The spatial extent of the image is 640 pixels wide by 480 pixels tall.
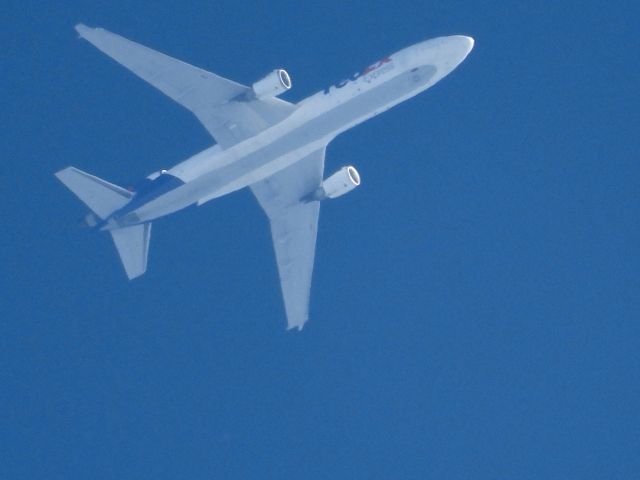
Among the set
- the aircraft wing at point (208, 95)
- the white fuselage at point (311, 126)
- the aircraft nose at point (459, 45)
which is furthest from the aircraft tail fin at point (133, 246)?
the aircraft nose at point (459, 45)

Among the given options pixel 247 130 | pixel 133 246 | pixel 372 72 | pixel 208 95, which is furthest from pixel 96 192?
pixel 372 72

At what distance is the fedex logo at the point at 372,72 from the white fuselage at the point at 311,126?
0.15 feet

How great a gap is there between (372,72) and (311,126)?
167 inches

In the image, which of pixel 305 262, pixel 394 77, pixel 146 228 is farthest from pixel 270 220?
A: pixel 394 77

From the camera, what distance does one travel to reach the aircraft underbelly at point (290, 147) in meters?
55.9

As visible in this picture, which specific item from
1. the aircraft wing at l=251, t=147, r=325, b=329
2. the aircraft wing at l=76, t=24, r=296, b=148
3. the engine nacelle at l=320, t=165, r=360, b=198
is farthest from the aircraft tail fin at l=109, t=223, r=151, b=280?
the engine nacelle at l=320, t=165, r=360, b=198

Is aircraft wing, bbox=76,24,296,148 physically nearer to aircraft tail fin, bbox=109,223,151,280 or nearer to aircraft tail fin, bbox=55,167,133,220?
aircraft tail fin, bbox=55,167,133,220

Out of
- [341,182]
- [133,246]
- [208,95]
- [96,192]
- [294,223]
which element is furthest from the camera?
[294,223]

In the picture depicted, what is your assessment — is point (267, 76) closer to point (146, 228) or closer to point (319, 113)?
point (319, 113)

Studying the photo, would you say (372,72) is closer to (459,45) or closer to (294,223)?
(459,45)

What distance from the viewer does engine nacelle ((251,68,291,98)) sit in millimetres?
55562

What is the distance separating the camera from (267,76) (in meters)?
55.9

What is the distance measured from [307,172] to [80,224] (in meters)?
12.8

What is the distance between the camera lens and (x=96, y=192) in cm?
5834
